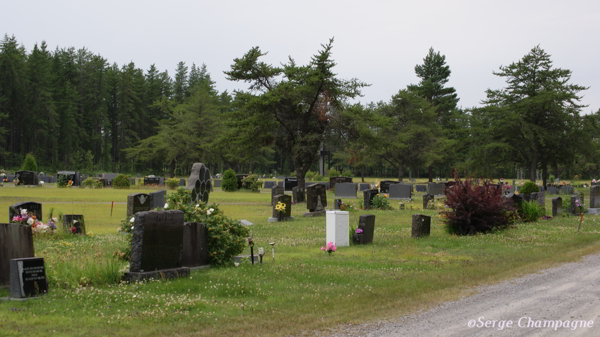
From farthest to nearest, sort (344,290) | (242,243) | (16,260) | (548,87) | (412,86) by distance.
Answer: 1. (412,86)
2. (548,87)
3. (242,243)
4. (344,290)
5. (16,260)

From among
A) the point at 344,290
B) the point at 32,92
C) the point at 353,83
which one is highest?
the point at 32,92

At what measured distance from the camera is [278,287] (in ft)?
30.5

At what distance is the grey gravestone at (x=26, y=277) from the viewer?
7996 mm

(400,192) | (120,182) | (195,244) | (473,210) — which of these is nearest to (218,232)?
(195,244)

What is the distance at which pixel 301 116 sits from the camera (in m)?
39.8

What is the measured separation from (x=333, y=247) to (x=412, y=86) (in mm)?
67274

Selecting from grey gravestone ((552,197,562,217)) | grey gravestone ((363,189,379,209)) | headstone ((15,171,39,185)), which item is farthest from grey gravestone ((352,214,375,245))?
headstone ((15,171,39,185))

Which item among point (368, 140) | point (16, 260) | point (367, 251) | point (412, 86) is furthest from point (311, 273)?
point (412, 86)

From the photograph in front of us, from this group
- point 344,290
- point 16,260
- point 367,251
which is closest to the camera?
point 16,260

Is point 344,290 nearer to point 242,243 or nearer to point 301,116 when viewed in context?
point 242,243

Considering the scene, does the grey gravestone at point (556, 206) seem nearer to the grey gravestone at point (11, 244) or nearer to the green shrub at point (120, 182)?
the grey gravestone at point (11, 244)

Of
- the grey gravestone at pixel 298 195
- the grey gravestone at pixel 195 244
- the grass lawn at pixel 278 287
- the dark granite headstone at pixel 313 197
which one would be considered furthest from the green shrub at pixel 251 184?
the grey gravestone at pixel 195 244

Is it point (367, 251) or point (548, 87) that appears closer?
point (367, 251)

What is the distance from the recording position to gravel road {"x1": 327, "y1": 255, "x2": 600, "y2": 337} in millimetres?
6668
